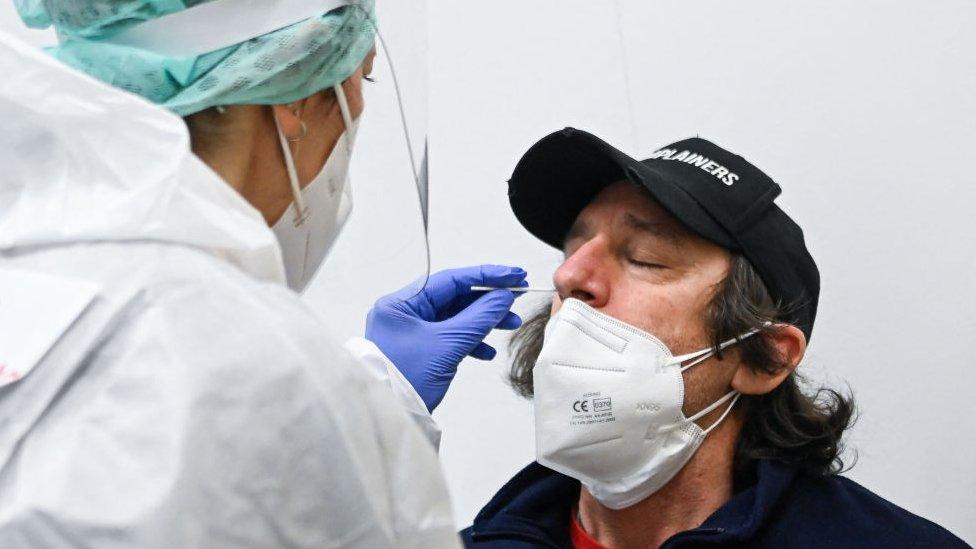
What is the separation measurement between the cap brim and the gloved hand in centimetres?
10

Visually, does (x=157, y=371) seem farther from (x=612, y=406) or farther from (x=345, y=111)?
(x=612, y=406)

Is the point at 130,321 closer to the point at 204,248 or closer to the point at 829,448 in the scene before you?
the point at 204,248

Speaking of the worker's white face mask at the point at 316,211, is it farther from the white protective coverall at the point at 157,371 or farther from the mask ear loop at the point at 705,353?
the mask ear loop at the point at 705,353

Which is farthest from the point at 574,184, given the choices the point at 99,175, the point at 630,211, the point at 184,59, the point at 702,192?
the point at 99,175

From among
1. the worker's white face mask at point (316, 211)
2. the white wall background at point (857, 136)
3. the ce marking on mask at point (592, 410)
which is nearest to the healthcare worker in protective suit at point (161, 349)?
the worker's white face mask at point (316, 211)

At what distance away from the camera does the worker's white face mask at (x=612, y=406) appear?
5.41 feet

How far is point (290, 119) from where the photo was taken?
3.67ft

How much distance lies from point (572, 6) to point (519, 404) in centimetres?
71

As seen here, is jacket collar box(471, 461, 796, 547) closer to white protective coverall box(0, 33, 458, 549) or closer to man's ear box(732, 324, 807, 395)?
man's ear box(732, 324, 807, 395)

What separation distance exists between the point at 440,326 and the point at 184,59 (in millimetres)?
831

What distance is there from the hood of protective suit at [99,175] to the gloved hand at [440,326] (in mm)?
805

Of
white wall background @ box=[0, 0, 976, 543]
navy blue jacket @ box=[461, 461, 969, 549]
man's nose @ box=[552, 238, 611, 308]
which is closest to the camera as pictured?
navy blue jacket @ box=[461, 461, 969, 549]

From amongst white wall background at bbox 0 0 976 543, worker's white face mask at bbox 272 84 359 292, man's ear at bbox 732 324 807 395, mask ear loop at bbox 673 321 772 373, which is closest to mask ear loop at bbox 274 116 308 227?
worker's white face mask at bbox 272 84 359 292

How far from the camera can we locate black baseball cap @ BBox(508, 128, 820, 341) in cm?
169
